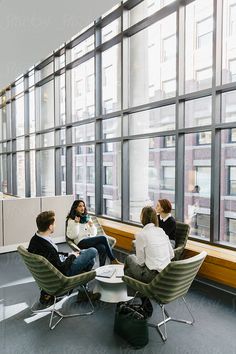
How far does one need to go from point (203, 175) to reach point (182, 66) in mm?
1659

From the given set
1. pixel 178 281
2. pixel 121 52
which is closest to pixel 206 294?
pixel 178 281

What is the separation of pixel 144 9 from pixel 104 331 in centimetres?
500

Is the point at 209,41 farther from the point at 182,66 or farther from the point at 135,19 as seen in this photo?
the point at 135,19

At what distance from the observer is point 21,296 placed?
3492 millimetres

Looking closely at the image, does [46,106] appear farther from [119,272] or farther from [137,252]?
[137,252]

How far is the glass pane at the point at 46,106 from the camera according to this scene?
825 cm

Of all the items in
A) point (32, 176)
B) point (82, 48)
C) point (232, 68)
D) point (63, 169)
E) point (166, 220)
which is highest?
point (82, 48)

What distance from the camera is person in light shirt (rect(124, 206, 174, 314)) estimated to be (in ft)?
9.23

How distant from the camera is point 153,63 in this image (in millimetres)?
4949

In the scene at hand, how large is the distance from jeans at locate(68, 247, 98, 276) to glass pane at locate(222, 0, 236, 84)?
2.81 metres

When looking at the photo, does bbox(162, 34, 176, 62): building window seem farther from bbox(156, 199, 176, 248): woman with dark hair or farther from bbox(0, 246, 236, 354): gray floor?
bbox(0, 246, 236, 354): gray floor

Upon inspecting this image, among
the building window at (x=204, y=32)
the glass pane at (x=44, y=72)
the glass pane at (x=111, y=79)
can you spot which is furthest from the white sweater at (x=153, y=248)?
the glass pane at (x=44, y=72)

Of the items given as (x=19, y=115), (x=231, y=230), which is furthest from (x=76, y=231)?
(x=19, y=115)

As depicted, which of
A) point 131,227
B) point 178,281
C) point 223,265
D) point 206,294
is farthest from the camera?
point 131,227
